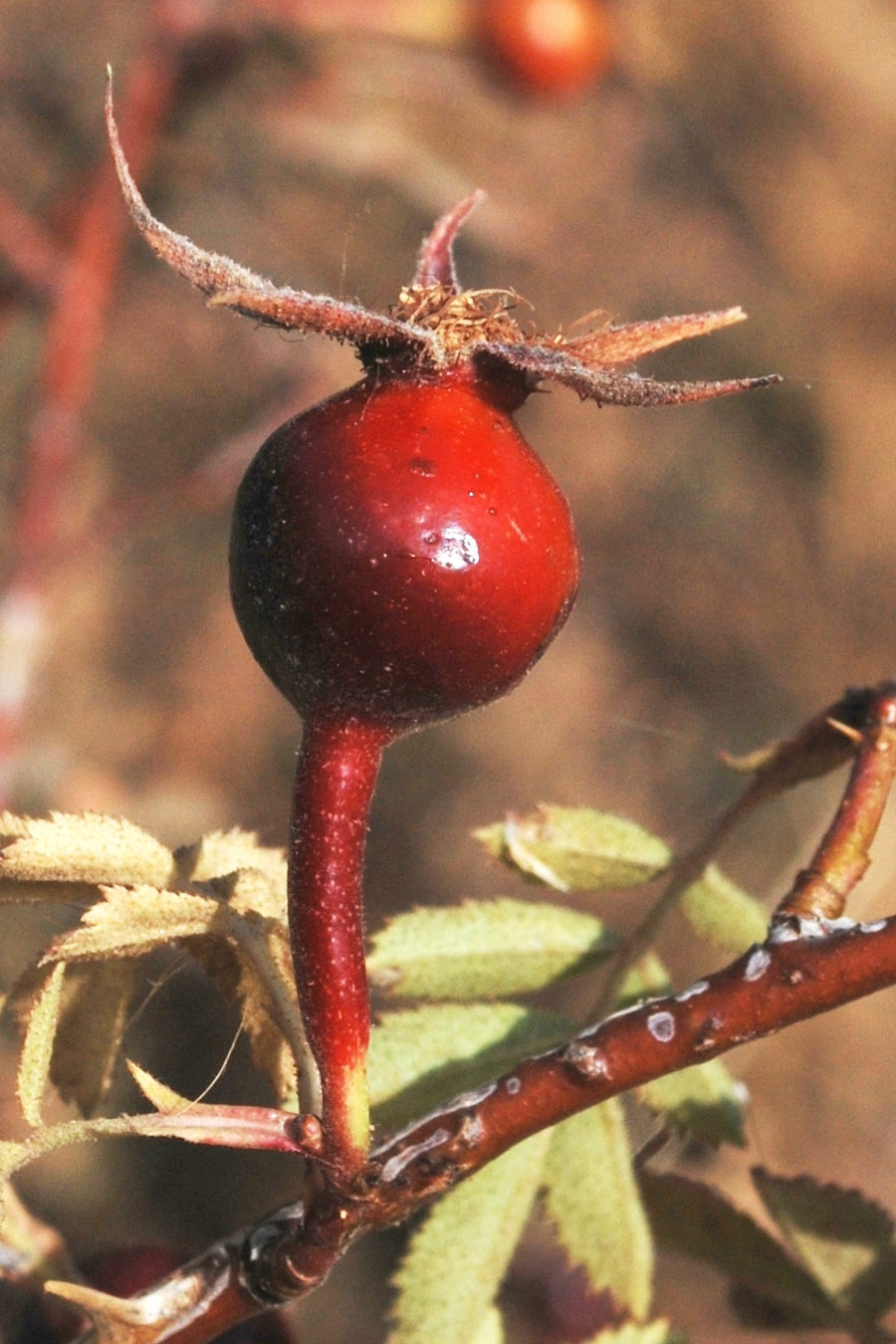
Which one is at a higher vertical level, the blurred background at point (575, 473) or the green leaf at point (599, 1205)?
the blurred background at point (575, 473)

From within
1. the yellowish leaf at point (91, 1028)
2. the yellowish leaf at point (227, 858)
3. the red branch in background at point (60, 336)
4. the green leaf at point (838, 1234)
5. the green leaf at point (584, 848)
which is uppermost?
the red branch in background at point (60, 336)

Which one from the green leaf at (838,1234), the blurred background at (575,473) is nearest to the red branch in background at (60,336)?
the blurred background at (575,473)

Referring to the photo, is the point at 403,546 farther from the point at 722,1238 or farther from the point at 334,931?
the point at 722,1238

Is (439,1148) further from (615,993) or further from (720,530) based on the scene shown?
(720,530)

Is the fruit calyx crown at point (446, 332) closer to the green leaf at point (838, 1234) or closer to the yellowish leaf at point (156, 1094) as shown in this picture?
the yellowish leaf at point (156, 1094)

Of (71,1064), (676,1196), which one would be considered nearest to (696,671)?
(676,1196)

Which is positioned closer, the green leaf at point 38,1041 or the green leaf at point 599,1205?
the green leaf at point 38,1041
